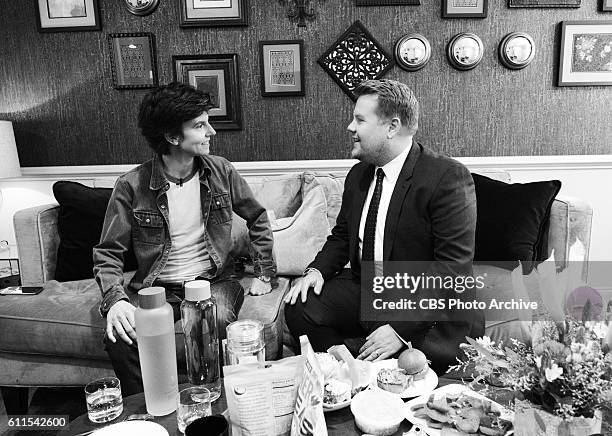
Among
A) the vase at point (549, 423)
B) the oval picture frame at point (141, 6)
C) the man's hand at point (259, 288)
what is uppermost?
the oval picture frame at point (141, 6)

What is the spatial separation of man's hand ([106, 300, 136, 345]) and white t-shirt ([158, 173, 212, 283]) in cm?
32

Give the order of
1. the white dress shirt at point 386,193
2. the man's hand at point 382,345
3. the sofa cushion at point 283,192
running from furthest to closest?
the sofa cushion at point 283,192 < the white dress shirt at point 386,193 < the man's hand at point 382,345

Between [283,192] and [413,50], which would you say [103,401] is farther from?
[413,50]

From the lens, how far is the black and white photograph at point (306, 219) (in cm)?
91

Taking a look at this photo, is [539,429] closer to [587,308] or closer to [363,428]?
[587,308]

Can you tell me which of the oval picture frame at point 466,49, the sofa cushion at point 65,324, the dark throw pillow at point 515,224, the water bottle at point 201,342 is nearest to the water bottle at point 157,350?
the water bottle at point 201,342

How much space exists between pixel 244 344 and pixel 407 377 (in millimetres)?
404

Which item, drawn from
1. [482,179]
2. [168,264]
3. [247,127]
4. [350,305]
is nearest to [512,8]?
[482,179]

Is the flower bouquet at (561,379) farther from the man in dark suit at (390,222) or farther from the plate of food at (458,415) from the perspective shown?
the man in dark suit at (390,222)

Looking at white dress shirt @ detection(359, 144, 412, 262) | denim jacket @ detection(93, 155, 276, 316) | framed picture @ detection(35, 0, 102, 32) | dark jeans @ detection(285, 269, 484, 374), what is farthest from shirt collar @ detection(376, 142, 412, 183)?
framed picture @ detection(35, 0, 102, 32)

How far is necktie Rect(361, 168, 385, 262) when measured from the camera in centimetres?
173

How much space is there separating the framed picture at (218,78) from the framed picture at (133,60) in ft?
0.47

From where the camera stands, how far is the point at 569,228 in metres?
1.88

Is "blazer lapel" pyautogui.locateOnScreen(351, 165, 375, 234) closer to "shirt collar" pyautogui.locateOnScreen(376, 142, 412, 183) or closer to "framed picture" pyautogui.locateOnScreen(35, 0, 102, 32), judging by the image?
"shirt collar" pyautogui.locateOnScreen(376, 142, 412, 183)
